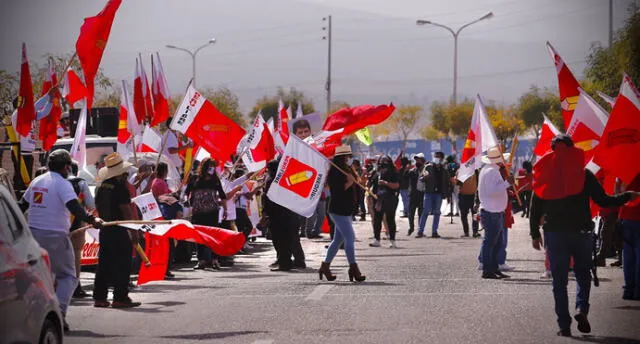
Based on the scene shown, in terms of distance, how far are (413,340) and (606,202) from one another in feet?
7.91

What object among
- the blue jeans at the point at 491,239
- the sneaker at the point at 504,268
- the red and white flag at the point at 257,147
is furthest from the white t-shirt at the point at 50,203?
the red and white flag at the point at 257,147

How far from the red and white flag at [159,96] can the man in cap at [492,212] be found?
30.2 ft

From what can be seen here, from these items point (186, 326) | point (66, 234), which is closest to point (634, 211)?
point (186, 326)

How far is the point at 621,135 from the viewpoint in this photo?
15.5m

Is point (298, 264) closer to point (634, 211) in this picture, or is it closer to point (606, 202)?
point (634, 211)

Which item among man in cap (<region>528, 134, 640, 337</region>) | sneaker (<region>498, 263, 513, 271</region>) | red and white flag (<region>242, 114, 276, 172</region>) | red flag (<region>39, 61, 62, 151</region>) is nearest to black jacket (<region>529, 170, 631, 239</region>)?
man in cap (<region>528, 134, 640, 337</region>)

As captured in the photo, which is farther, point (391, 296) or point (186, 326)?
point (391, 296)

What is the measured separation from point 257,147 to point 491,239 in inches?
309

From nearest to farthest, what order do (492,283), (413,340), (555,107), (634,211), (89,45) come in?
1. (413,340)
2. (634,211)
3. (492,283)
4. (89,45)
5. (555,107)

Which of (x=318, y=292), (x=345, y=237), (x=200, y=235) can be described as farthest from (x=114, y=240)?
(x=345, y=237)

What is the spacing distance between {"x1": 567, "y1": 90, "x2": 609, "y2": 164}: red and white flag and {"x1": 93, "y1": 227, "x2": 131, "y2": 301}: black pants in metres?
7.16

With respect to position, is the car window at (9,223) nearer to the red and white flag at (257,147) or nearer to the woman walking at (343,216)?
the woman walking at (343,216)

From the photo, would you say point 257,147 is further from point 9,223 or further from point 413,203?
point 9,223

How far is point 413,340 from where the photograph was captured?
11.3m
